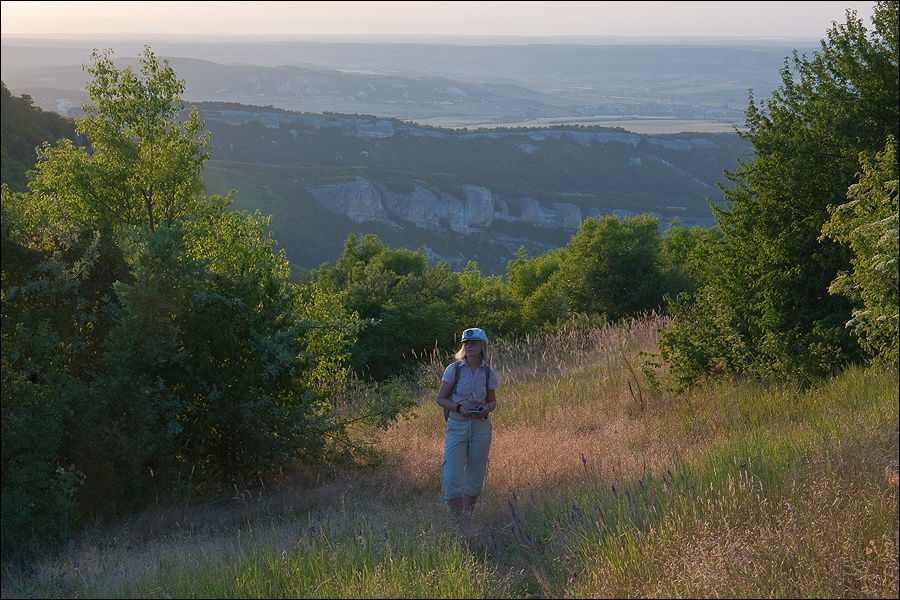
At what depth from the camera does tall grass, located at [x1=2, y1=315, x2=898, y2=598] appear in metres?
4.07

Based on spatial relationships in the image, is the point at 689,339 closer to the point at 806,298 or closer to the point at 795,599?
the point at 806,298

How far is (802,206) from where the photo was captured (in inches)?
319

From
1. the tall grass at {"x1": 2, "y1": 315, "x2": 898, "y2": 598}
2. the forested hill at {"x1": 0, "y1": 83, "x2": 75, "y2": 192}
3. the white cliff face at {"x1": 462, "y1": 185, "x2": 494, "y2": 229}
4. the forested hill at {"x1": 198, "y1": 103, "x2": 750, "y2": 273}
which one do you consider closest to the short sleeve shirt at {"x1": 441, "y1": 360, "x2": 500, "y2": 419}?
the tall grass at {"x1": 2, "y1": 315, "x2": 898, "y2": 598}

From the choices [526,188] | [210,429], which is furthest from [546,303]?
[526,188]

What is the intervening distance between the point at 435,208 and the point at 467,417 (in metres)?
128

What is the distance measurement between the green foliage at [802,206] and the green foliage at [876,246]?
860 mm

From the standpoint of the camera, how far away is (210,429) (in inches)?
304

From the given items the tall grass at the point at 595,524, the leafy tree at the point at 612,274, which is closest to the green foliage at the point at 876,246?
the tall grass at the point at 595,524

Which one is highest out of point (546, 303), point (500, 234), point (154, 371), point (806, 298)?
point (806, 298)

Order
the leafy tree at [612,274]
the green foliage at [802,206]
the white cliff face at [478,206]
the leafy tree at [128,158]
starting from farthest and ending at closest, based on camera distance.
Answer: the white cliff face at [478,206], the leafy tree at [612,274], the leafy tree at [128,158], the green foliage at [802,206]

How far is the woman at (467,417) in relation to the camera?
21.1 ft

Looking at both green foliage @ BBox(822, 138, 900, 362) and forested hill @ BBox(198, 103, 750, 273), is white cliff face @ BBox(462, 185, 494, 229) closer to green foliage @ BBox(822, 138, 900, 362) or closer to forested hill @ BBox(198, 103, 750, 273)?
forested hill @ BBox(198, 103, 750, 273)

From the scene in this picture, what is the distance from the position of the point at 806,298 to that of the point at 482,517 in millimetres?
4374

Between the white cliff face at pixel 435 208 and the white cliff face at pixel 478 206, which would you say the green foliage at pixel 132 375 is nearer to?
the white cliff face at pixel 435 208
